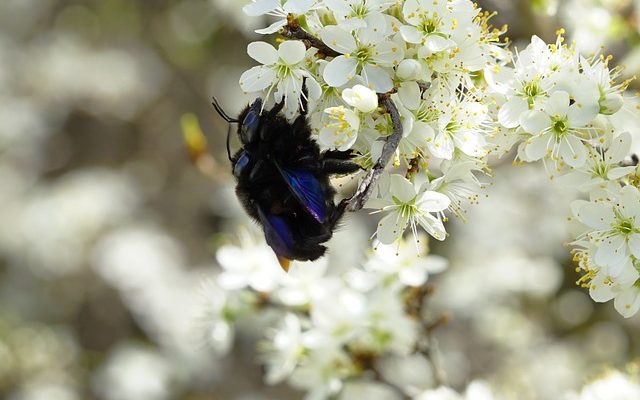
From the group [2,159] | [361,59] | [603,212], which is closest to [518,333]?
[603,212]

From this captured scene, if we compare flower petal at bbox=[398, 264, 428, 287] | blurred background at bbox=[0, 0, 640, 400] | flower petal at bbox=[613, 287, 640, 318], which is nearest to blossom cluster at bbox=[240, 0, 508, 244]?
flower petal at bbox=[613, 287, 640, 318]

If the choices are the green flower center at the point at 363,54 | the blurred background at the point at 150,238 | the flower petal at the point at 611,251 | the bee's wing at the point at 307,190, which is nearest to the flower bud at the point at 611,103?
the flower petal at the point at 611,251

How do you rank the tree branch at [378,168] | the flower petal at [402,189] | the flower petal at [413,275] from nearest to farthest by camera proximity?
the tree branch at [378,168] → the flower petal at [402,189] → the flower petal at [413,275]

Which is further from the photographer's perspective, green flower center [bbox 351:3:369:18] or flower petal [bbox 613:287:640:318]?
flower petal [bbox 613:287:640:318]

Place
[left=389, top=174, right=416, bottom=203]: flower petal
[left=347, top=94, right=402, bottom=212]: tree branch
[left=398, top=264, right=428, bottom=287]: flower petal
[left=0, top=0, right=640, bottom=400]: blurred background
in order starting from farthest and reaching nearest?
1. [left=0, top=0, right=640, bottom=400]: blurred background
2. [left=398, top=264, right=428, bottom=287]: flower petal
3. [left=389, top=174, right=416, bottom=203]: flower petal
4. [left=347, top=94, right=402, bottom=212]: tree branch

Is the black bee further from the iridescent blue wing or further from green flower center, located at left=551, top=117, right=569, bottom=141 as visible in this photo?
green flower center, located at left=551, top=117, right=569, bottom=141

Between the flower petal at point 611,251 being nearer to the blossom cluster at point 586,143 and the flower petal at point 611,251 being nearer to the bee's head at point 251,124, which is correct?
the blossom cluster at point 586,143

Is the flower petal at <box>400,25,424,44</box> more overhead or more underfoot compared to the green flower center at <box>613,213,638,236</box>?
more overhead
